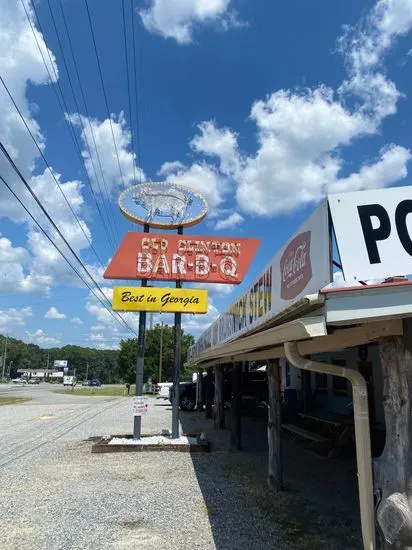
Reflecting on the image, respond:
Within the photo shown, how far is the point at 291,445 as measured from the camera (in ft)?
40.0

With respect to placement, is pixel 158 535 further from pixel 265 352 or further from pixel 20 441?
pixel 20 441

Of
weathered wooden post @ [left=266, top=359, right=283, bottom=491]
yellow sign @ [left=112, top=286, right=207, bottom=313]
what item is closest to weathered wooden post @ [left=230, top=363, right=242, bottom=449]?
yellow sign @ [left=112, top=286, right=207, bottom=313]

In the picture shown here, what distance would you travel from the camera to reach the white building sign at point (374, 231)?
3.43m

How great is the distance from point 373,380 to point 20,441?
→ 949 cm

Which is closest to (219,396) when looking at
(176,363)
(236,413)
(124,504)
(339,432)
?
(176,363)

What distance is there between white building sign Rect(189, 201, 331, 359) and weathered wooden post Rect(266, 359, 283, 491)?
2.84ft

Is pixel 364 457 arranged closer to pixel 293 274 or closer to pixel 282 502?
pixel 293 274

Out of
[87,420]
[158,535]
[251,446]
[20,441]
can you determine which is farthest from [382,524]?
[87,420]

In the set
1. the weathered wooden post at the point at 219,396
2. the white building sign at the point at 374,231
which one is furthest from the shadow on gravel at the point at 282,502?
the weathered wooden post at the point at 219,396

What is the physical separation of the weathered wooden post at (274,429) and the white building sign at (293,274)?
0.86 meters

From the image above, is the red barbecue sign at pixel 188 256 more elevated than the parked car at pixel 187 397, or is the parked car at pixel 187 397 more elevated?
the red barbecue sign at pixel 188 256

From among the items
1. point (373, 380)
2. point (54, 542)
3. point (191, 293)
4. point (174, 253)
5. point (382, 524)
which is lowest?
point (54, 542)

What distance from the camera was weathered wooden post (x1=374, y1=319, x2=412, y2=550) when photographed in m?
3.28

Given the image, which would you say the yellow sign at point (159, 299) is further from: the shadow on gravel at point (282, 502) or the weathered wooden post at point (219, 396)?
the shadow on gravel at point (282, 502)
